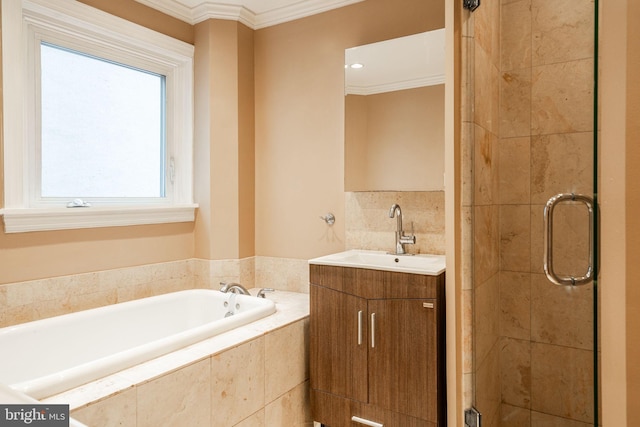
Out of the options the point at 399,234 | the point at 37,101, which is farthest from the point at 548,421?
the point at 37,101

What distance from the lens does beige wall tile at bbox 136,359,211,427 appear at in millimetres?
1417

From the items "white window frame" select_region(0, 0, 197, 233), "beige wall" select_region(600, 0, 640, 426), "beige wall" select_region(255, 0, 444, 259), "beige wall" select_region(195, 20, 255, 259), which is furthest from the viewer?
"beige wall" select_region(195, 20, 255, 259)

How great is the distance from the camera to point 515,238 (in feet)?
6.33

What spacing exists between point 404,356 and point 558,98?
1.31 meters

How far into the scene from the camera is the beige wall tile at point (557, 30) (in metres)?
1.57

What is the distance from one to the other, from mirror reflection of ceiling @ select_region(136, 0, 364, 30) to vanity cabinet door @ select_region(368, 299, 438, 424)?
1.94 metres

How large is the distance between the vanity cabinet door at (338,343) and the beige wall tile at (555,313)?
768 mm

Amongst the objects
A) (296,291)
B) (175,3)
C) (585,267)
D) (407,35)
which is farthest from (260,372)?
(175,3)

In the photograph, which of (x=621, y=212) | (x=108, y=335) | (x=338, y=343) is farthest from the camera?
(x=108, y=335)

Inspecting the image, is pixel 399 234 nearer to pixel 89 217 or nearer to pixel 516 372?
pixel 516 372

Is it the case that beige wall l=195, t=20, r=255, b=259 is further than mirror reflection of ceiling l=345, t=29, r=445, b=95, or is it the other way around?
beige wall l=195, t=20, r=255, b=259

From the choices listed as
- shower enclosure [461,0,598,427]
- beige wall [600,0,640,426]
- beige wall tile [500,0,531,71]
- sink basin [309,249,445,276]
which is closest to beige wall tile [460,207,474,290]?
shower enclosure [461,0,598,427]

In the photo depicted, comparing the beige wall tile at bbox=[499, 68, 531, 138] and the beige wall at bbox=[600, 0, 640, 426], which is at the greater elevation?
the beige wall tile at bbox=[499, 68, 531, 138]

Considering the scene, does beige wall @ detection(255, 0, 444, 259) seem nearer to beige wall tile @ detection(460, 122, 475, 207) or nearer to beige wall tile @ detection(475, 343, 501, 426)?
beige wall tile @ detection(460, 122, 475, 207)
